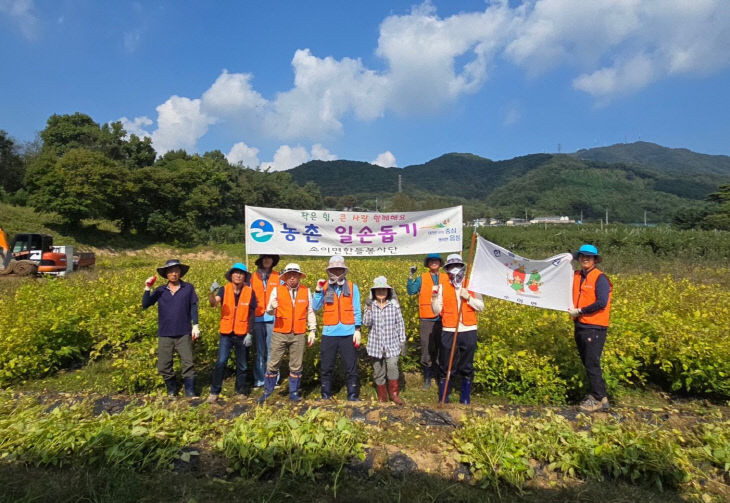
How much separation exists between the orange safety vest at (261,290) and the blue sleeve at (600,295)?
3.74 meters

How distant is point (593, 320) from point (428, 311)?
192 centimetres

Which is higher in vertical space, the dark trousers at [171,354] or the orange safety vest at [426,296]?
the orange safety vest at [426,296]

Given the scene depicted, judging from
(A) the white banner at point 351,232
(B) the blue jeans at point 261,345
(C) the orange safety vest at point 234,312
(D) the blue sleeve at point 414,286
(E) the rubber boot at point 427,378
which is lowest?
(E) the rubber boot at point 427,378

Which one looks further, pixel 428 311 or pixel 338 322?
pixel 428 311

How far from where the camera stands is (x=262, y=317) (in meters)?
5.05

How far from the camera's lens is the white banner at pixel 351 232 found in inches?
220

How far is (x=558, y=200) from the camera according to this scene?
9338 cm

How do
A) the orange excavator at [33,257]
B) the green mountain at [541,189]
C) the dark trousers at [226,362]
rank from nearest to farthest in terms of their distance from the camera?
the dark trousers at [226,362], the orange excavator at [33,257], the green mountain at [541,189]

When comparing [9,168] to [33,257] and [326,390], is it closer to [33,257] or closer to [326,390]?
[33,257]

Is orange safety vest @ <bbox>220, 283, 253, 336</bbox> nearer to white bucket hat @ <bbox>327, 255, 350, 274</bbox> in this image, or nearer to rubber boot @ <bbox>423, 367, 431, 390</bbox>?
white bucket hat @ <bbox>327, 255, 350, 274</bbox>

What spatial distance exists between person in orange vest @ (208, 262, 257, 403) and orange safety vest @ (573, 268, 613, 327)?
13.0 feet

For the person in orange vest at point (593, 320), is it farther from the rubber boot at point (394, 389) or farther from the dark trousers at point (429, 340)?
the rubber boot at point (394, 389)

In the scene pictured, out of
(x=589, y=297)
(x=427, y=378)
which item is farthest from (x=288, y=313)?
(x=589, y=297)

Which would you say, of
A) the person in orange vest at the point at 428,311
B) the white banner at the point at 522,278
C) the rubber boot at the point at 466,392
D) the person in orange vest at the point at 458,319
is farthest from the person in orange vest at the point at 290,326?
the white banner at the point at 522,278
